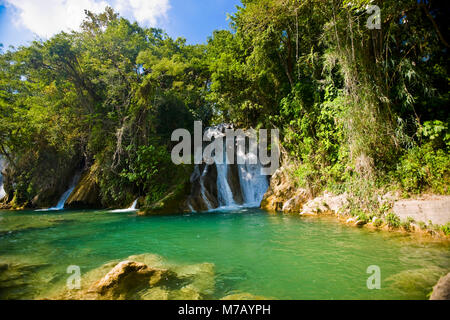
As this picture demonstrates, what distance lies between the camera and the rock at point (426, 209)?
5527mm

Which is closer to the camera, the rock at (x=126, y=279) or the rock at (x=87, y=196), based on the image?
the rock at (x=126, y=279)

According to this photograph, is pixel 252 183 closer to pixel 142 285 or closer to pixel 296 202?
pixel 296 202

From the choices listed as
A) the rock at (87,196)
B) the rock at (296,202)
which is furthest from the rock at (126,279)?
the rock at (87,196)

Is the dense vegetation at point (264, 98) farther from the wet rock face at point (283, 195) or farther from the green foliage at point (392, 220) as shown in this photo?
the green foliage at point (392, 220)

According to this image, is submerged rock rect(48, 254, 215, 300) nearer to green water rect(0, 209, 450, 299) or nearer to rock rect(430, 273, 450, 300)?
green water rect(0, 209, 450, 299)

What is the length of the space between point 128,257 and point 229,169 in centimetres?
919

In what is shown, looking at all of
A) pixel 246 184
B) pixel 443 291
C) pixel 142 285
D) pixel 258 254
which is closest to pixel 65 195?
pixel 246 184

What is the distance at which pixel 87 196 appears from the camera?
15.4 meters

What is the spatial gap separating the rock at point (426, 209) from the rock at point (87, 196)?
16.0 meters

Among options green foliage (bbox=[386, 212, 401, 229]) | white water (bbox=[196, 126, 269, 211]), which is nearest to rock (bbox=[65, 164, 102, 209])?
white water (bbox=[196, 126, 269, 211])
